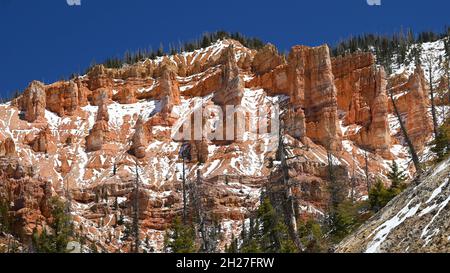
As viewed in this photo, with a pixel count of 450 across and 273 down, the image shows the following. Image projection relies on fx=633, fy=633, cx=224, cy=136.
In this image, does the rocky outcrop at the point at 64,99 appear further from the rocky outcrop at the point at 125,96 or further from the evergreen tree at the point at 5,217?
the evergreen tree at the point at 5,217

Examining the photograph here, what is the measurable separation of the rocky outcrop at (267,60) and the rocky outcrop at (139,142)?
103 feet

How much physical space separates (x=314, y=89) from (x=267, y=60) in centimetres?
1718

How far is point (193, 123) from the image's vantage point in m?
125

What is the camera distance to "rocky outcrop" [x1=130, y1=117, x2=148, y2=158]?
121 metres

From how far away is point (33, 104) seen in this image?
13300cm

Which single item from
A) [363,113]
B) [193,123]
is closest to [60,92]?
[193,123]

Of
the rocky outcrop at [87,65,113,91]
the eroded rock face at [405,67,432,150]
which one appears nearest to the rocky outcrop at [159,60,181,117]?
the rocky outcrop at [87,65,113,91]

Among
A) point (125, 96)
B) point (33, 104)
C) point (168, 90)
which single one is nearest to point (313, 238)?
point (168, 90)

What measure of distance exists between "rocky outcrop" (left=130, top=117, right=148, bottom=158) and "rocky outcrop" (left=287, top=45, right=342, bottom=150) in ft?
98.8

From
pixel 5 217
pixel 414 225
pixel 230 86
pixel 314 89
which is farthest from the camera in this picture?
pixel 230 86

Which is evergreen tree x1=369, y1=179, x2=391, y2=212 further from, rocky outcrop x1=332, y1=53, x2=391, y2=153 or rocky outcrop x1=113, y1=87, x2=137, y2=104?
rocky outcrop x1=113, y1=87, x2=137, y2=104

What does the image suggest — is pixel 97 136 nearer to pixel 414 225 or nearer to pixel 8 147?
pixel 8 147

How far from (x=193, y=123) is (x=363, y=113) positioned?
33662 mm
